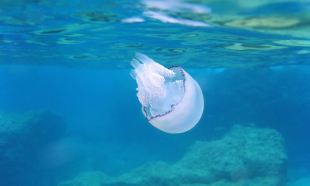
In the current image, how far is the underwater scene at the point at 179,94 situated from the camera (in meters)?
4.80

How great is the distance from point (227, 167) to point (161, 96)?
A: 6523 millimetres

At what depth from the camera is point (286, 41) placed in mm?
8117

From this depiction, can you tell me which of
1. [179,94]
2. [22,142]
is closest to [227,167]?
[179,94]

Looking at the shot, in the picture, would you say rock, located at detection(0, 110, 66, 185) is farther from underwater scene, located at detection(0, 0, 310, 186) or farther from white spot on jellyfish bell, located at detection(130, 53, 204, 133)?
white spot on jellyfish bell, located at detection(130, 53, 204, 133)

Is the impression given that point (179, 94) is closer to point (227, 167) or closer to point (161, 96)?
point (161, 96)

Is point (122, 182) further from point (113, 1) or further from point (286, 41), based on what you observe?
point (286, 41)

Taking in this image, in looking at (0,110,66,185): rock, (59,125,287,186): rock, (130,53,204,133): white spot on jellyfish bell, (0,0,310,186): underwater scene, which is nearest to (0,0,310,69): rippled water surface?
(0,0,310,186): underwater scene

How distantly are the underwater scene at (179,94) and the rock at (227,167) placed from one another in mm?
48

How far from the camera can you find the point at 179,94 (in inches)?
160

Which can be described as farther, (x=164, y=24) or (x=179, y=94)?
(x=164, y=24)

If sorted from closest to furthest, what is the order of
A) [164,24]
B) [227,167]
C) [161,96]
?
1. [161,96]
2. [164,24]
3. [227,167]

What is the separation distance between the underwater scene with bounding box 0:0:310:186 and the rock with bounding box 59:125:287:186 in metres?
0.05

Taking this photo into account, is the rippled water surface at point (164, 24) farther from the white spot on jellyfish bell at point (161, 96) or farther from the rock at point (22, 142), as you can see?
the rock at point (22, 142)

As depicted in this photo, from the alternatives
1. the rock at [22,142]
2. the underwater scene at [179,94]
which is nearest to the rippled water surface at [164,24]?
the underwater scene at [179,94]
